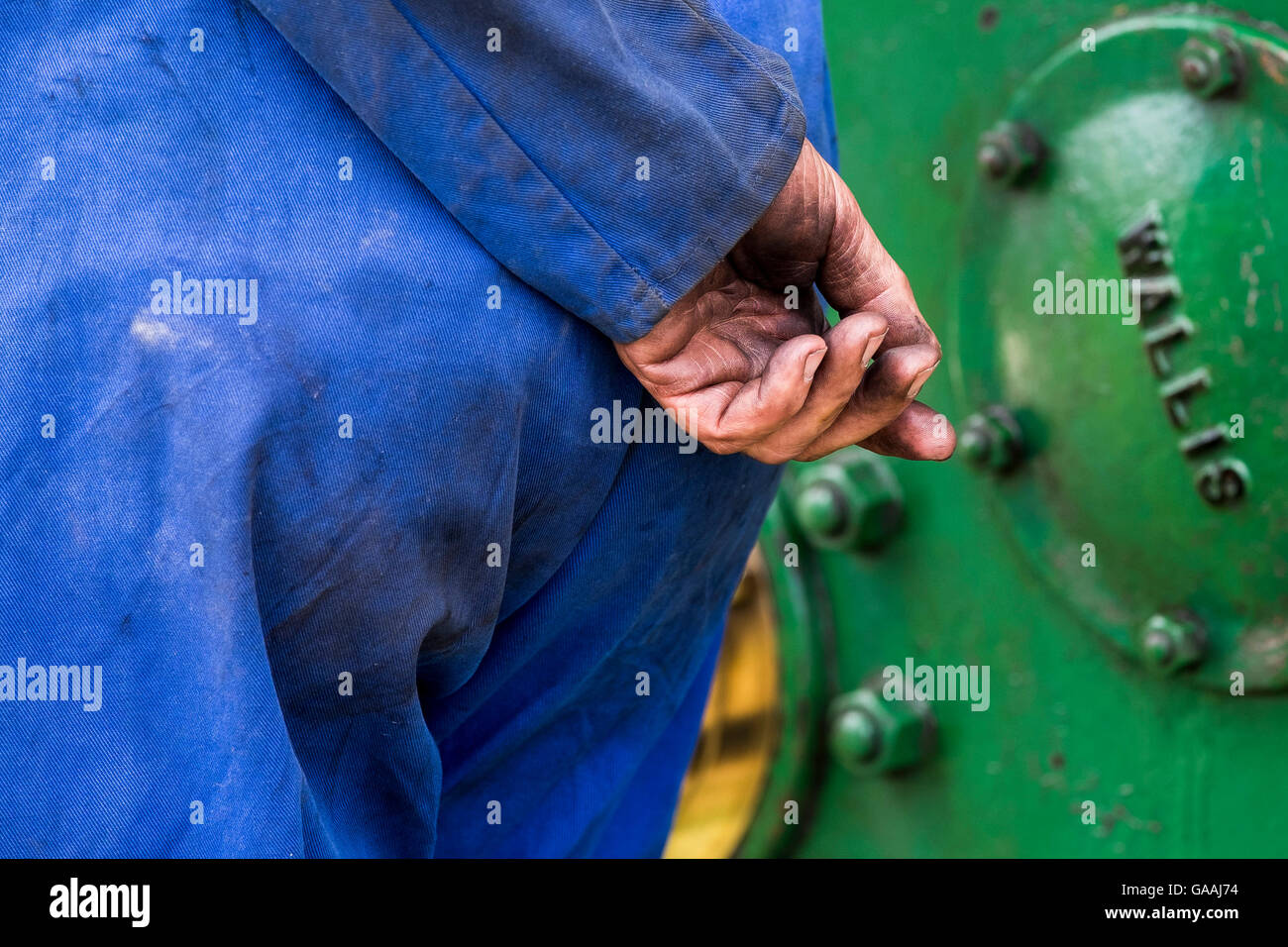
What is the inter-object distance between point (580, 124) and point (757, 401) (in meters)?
0.14

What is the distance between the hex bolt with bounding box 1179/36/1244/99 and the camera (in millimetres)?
1036

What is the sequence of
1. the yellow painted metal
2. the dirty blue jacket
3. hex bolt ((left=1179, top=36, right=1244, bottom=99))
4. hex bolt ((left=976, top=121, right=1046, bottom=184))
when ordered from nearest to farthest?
the dirty blue jacket → hex bolt ((left=1179, top=36, right=1244, bottom=99)) → hex bolt ((left=976, top=121, right=1046, bottom=184)) → the yellow painted metal

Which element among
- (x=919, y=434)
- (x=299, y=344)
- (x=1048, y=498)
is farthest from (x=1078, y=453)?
(x=299, y=344)

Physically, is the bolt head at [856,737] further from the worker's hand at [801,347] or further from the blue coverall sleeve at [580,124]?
the blue coverall sleeve at [580,124]

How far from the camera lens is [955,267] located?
1.26 metres

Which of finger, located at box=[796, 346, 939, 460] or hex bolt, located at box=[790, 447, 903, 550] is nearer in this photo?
finger, located at box=[796, 346, 939, 460]

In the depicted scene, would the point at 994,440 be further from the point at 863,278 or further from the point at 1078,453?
the point at 863,278

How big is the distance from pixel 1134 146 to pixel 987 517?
1.11 ft

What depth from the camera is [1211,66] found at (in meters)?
1.04

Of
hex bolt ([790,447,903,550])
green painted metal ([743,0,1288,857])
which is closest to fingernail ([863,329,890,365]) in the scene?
green painted metal ([743,0,1288,857])

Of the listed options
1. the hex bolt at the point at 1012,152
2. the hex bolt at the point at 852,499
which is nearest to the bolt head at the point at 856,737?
the hex bolt at the point at 852,499

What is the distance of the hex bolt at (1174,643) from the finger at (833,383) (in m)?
0.54

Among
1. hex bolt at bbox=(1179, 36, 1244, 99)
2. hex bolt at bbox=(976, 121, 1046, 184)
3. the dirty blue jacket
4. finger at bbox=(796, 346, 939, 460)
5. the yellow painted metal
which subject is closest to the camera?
the dirty blue jacket

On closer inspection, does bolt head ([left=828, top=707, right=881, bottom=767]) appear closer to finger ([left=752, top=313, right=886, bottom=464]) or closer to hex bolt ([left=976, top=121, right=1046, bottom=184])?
hex bolt ([left=976, top=121, right=1046, bottom=184])
